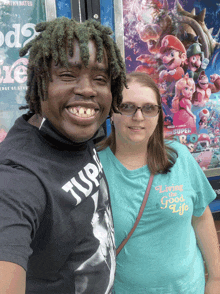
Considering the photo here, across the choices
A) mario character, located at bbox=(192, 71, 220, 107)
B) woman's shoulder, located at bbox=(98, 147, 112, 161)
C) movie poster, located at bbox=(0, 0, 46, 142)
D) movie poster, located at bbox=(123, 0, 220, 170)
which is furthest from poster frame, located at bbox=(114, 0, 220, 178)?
woman's shoulder, located at bbox=(98, 147, 112, 161)

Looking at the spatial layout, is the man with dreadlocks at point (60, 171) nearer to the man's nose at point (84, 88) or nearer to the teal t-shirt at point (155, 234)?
the man's nose at point (84, 88)

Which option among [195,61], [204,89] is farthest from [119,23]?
[204,89]

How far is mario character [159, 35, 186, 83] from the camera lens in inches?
81.9

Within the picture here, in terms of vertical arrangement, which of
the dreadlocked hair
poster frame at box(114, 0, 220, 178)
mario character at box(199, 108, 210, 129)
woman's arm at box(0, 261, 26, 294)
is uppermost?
poster frame at box(114, 0, 220, 178)

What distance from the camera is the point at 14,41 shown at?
1.74m

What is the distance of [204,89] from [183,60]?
1.14 feet

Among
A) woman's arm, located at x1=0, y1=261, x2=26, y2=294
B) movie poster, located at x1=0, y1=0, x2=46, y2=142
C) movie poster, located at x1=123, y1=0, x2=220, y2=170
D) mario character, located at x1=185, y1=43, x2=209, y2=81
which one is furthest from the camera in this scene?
mario character, located at x1=185, y1=43, x2=209, y2=81

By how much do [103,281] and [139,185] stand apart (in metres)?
0.48

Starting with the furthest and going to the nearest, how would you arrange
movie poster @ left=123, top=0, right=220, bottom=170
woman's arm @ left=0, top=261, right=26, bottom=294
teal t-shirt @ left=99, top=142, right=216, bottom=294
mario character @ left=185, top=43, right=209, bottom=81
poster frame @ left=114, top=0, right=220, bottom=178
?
mario character @ left=185, top=43, right=209, bottom=81
movie poster @ left=123, top=0, right=220, bottom=170
poster frame @ left=114, top=0, right=220, bottom=178
teal t-shirt @ left=99, top=142, right=216, bottom=294
woman's arm @ left=0, top=261, right=26, bottom=294

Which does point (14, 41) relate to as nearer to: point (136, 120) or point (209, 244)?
point (136, 120)

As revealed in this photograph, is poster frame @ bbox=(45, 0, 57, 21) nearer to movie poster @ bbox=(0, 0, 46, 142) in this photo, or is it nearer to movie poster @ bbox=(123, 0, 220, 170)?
movie poster @ bbox=(0, 0, 46, 142)

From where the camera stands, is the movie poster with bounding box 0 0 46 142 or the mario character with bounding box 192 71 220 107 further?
the mario character with bounding box 192 71 220 107

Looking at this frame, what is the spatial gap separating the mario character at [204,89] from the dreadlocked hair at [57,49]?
164cm

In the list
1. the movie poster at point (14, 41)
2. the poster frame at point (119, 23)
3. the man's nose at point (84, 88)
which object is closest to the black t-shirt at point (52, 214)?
the man's nose at point (84, 88)
